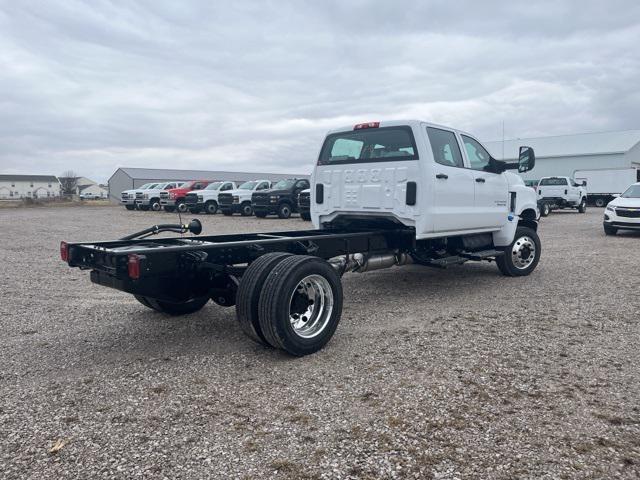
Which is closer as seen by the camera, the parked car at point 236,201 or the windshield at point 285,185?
the windshield at point 285,185

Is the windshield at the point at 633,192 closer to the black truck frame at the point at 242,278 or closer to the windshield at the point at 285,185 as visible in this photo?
the windshield at the point at 285,185

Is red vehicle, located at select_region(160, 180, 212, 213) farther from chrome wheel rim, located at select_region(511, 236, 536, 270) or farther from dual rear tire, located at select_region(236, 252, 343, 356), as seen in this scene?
dual rear tire, located at select_region(236, 252, 343, 356)

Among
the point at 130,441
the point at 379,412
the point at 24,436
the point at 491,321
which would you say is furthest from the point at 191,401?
the point at 491,321

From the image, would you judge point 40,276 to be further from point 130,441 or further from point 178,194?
point 178,194

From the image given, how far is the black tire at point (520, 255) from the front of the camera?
8.22 meters

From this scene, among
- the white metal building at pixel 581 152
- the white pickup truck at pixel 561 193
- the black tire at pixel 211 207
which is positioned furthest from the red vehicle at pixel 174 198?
the white metal building at pixel 581 152

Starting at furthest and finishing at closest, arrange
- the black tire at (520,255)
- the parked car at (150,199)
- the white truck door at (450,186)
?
1. the parked car at (150,199)
2. the black tire at (520,255)
3. the white truck door at (450,186)

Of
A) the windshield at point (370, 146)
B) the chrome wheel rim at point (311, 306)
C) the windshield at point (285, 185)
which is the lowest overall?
the chrome wheel rim at point (311, 306)

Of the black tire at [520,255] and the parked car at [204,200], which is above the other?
the parked car at [204,200]

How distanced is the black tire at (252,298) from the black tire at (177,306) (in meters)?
1.47

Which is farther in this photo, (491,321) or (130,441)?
(491,321)

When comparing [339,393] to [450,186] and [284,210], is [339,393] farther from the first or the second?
[284,210]

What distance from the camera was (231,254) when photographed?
4996 millimetres

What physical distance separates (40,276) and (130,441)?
6.51m
